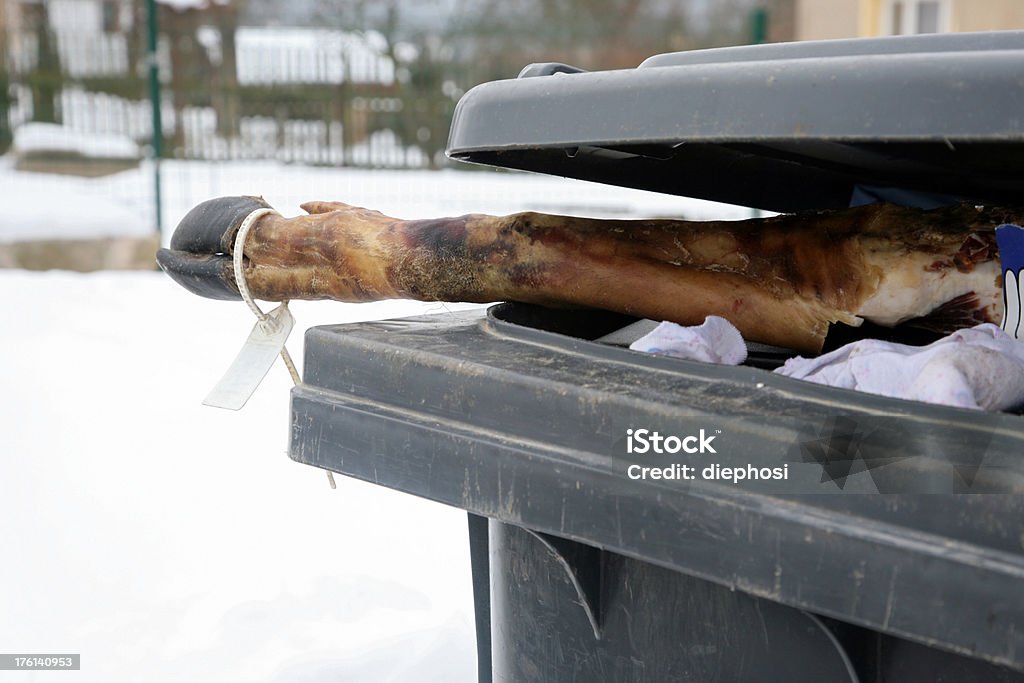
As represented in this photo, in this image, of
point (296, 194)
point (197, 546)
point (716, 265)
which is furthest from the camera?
point (296, 194)

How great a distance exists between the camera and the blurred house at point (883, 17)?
10.6 meters

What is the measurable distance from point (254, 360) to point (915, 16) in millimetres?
11210

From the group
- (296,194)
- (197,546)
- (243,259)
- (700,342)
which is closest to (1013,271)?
(700,342)

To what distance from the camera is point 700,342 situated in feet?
4.66

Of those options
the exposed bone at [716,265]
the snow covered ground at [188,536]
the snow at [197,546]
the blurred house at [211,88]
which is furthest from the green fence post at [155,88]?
the exposed bone at [716,265]

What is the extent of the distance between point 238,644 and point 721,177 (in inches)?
59.8

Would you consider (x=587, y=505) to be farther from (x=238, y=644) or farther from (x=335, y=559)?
(x=335, y=559)

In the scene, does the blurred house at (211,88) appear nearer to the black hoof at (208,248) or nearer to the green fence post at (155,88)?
the green fence post at (155,88)

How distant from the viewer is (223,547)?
2824 millimetres

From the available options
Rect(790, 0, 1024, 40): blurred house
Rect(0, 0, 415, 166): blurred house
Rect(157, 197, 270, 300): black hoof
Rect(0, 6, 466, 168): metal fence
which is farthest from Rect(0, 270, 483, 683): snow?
Rect(790, 0, 1024, 40): blurred house

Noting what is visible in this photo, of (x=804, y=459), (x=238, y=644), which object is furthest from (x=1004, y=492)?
(x=238, y=644)

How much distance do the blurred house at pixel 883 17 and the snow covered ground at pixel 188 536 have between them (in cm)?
854

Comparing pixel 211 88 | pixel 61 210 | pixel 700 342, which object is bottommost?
pixel 61 210

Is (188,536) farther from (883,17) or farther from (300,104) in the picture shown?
(883,17)
